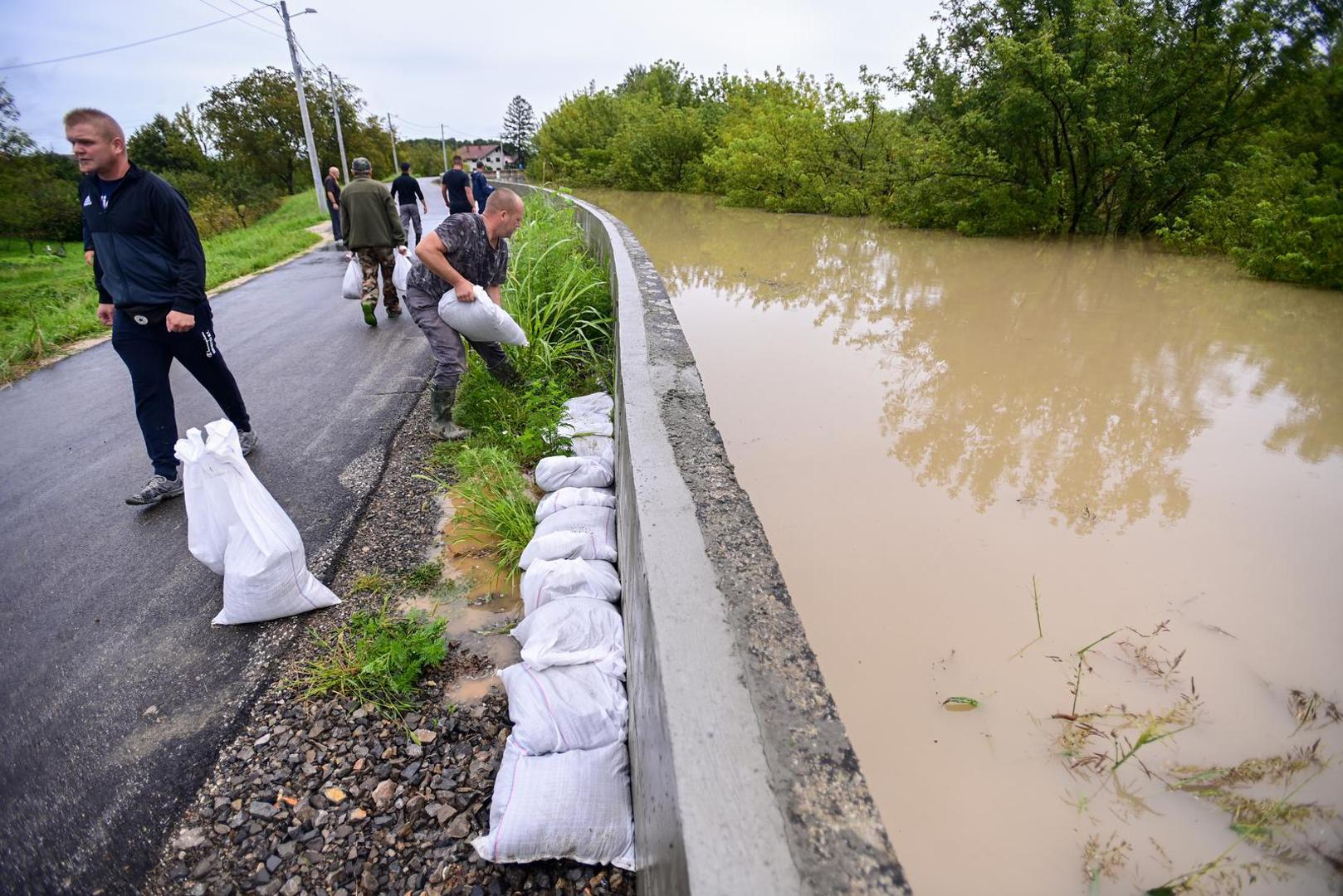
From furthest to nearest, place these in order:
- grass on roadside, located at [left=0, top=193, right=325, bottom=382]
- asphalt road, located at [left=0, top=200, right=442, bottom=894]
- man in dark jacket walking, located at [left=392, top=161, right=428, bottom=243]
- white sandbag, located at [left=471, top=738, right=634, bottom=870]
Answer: man in dark jacket walking, located at [left=392, top=161, right=428, bottom=243] < grass on roadside, located at [left=0, top=193, right=325, bottom=382] < asphalt road, located at [left=0, top=200, right=442, bottom=894] < white sandbag, located at [left=471, top=738, right=634, bottom=870]

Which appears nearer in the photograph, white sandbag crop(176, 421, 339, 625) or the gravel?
the gravel

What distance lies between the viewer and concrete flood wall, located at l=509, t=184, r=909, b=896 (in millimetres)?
969

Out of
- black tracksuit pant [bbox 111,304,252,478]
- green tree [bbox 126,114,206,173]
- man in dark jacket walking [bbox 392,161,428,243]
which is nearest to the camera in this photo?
black tracksuit pant [bbox 111,304,252,478]

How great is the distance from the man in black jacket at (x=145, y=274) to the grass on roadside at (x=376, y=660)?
1692 mm

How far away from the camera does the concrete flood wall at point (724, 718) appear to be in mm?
969

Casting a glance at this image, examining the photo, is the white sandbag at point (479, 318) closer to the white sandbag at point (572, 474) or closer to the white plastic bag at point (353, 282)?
the white sandbag at point (572, 474)

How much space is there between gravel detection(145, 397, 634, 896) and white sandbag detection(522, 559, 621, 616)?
0.30 m

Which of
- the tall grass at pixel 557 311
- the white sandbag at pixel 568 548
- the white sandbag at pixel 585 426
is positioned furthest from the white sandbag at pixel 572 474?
the tall grass at pixel 557 311

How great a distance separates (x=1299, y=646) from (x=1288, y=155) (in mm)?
12094

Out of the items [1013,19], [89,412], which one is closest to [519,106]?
[1013,19]

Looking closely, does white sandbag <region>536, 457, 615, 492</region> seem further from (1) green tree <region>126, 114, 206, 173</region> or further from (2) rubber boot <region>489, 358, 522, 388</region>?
(1) green tree <region>126, 114, 206, 173</region>

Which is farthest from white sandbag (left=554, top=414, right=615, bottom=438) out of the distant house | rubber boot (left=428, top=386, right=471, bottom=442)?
the distant house

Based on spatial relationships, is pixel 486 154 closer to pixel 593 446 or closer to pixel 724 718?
pixel 593 446

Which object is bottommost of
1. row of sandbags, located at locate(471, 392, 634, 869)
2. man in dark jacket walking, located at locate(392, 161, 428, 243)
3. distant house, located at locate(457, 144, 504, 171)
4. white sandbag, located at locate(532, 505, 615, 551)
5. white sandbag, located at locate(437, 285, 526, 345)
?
row of sandbags, located at locate(471, 392, 634, 869)
